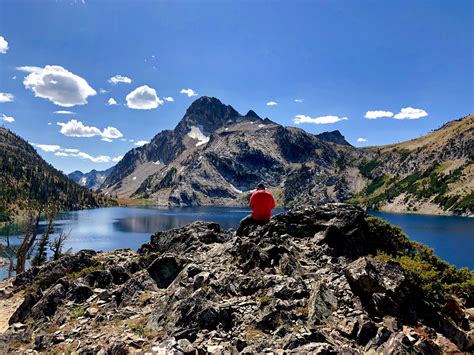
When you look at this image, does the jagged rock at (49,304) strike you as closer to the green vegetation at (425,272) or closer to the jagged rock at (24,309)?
the jagged rock at (24,309)

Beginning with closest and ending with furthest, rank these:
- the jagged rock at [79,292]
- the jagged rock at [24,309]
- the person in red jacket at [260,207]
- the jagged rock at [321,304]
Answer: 1. the jagged rock at [321,304]
2. the jagged rock at [79,292]
3. the jagged rock at [24,309]
4. the person in red jacket at [260,207]

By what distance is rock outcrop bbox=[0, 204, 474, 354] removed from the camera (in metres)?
15.6

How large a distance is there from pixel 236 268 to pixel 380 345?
1143 centimetres

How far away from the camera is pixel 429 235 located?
452ft

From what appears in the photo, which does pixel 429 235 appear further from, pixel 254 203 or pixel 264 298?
pixel 264 298

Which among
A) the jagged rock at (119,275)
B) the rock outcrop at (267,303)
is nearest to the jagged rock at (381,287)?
the rock outcrop at (267,303)

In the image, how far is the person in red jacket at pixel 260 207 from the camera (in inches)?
1177

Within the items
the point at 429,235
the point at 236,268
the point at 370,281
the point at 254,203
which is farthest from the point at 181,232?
the point at 429,235

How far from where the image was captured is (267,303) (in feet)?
59.4

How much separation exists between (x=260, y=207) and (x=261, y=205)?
0.20m

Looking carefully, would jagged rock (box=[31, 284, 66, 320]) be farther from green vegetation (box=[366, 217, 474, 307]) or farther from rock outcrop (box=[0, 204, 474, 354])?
green vegetation (box=[366, 217, 474, 307])

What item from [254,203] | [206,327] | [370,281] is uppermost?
[254,203]

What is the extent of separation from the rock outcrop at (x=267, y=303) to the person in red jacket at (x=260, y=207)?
1356mm

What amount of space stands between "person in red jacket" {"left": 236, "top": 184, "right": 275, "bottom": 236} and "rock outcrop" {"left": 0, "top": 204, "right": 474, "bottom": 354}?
136 centimetres
